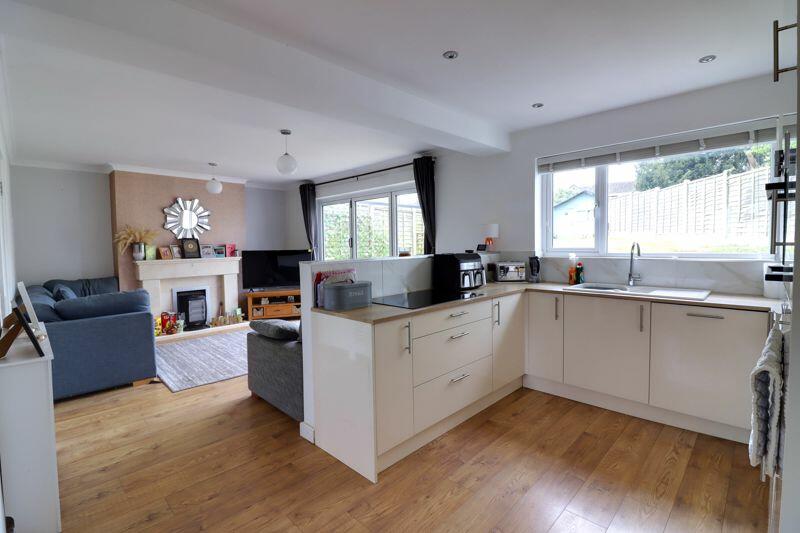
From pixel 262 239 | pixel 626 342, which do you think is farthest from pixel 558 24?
pixel 262 239

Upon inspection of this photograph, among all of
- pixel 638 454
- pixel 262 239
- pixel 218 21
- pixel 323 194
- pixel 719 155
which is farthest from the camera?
→ pixel 262 239

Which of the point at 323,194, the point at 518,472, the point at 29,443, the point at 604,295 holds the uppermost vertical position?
the point at 323,194

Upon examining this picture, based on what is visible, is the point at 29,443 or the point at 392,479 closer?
the point at 29,443

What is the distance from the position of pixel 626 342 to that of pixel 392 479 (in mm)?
1878

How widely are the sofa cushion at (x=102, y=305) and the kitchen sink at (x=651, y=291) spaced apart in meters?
3.87

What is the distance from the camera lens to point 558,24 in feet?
6.28

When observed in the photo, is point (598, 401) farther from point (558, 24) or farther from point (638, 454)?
point (558, 24)

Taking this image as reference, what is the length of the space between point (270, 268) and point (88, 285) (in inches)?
97.1

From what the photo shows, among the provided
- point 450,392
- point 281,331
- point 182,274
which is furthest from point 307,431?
point 182,274

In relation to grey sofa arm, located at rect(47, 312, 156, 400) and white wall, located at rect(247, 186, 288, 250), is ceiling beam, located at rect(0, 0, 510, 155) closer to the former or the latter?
grey sofa arm, located at rect(47, 312, 156, 400)

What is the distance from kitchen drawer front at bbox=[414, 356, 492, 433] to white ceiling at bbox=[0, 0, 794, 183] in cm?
191

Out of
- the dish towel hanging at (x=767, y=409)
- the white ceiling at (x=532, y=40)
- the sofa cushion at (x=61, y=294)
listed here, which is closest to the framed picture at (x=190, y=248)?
the sofa cushion at (x=61, y=294)

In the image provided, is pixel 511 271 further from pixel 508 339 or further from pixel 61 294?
pixel 61 294

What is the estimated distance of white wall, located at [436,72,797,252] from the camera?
258cm
